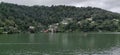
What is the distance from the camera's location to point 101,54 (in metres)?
81.5

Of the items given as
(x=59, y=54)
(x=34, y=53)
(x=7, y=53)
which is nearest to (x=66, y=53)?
(x=59, y=54)

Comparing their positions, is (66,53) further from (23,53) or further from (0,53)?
(0,53)

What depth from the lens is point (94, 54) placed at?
3219 inches

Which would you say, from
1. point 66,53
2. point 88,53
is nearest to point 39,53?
point 66,53

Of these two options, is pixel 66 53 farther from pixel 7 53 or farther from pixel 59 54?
pixel 7 53

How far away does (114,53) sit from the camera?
84.0 metres

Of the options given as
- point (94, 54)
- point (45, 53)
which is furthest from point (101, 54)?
point (45, 53)

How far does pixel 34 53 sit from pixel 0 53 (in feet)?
29.4

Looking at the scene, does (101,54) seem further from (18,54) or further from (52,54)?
(18,54)

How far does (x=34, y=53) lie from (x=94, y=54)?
1587 centimetres

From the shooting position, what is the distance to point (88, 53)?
84500 mm

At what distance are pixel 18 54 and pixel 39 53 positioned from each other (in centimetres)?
572

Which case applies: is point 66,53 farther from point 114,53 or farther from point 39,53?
point 114,53

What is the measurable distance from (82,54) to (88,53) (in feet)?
8.84
